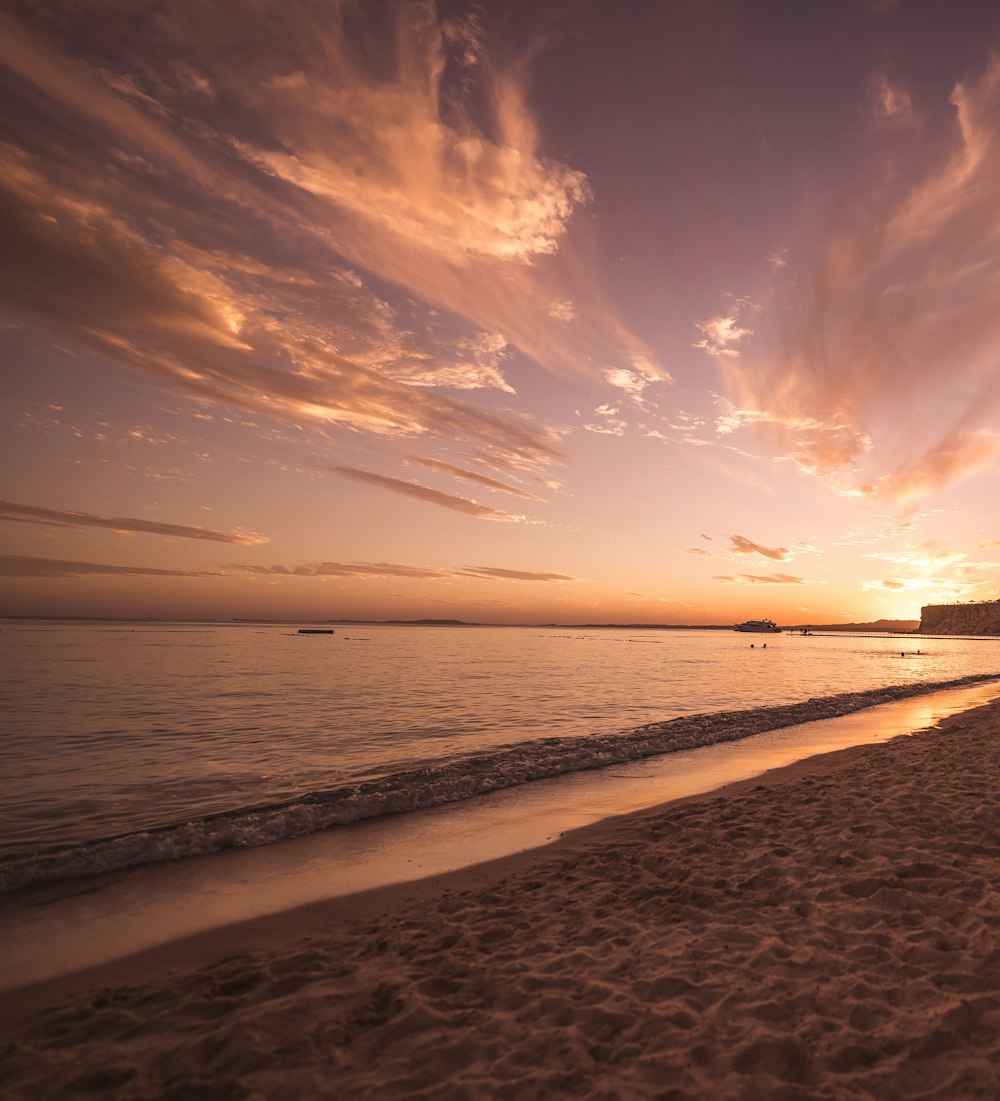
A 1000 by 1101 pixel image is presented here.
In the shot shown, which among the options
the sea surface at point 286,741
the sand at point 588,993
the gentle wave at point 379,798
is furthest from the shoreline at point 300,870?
the sea surface at point 286,741

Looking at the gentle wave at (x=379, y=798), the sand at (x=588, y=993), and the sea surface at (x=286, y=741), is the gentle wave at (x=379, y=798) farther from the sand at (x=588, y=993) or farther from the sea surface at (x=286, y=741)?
the sand at (x=588, y=993)

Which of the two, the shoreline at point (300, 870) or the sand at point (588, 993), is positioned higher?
the sand at point (588, 993)

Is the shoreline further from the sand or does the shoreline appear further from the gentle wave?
the sand

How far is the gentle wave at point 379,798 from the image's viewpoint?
8.34 meters

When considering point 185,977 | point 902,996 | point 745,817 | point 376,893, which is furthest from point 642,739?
point 185,977

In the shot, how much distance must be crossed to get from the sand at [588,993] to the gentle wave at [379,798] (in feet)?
11.1

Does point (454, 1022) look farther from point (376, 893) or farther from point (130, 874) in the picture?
point (130, 874)

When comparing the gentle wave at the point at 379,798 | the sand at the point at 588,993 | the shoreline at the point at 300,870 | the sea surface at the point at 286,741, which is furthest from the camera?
the sea surface at the point at 286,741

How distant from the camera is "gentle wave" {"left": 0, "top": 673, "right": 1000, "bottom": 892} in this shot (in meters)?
8.34

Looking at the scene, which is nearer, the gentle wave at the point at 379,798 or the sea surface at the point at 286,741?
the gentle wave at the point at 379,798

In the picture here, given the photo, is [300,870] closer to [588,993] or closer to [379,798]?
[379,798]

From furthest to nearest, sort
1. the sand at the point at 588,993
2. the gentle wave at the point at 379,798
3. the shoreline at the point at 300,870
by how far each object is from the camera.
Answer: the gentle wave at the point at 379,798
the shoreline at the point at 300,870
the sand at the point at 588,993

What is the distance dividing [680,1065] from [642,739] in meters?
13.9

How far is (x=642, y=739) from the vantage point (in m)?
17.4
